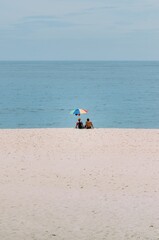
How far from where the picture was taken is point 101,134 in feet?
92.9

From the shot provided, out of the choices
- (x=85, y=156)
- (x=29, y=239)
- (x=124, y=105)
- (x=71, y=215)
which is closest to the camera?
(x=29, y=239)

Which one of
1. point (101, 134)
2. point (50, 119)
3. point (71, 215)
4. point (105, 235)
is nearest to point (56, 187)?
point (71, 215)

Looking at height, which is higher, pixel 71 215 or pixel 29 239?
pixel 71 215

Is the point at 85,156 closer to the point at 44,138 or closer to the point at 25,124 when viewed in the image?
the point at 44,138

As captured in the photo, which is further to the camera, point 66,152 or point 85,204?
point 66,152

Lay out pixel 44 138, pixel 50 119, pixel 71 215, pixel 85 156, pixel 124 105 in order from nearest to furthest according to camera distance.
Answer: pixel 71 215, pixel 85 156, pixel 44 138, pixel 50 119, pixel 124 105

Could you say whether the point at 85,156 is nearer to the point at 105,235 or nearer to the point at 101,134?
the point at 101,134

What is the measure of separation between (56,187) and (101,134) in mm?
12872

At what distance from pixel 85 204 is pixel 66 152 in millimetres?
9024

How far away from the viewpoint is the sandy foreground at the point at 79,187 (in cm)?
1127

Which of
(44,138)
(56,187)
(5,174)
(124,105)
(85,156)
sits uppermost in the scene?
(124,105)

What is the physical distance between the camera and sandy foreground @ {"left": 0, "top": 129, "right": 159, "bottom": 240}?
37.0ft

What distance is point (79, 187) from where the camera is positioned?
51.6 feet

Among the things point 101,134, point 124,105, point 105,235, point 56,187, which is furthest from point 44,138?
point 124,105
